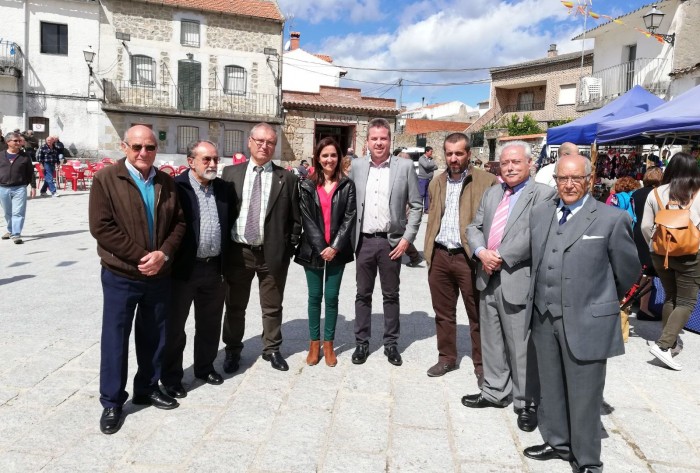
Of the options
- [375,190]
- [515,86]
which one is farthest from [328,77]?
[375,190]

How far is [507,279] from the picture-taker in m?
3.33

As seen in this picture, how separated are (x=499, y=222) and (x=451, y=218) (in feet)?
1.66

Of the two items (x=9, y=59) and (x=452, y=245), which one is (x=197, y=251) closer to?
(x=452, y=245)

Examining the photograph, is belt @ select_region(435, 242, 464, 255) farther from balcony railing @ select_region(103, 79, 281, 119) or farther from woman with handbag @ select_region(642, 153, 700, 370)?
balcony railing @ select_region(103, 79, 281, 119)

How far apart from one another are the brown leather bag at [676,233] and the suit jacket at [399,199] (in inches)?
81.4

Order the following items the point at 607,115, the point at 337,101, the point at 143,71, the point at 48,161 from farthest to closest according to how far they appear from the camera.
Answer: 1. the point at 337,101
2. the point at 143,71
3. the point at 48,161
4. the point at 607,115

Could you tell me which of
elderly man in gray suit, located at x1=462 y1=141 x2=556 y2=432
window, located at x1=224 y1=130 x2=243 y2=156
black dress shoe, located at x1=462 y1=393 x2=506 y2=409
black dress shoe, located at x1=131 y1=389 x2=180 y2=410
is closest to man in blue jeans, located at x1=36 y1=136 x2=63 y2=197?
window, located at x1=224 y1=130 x2=243 y2=156

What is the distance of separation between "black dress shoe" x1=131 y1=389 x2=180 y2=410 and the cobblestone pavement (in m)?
0.05

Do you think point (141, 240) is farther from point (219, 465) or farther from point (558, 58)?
point (558, 58)

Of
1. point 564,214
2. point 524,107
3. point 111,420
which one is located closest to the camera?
point 564,214

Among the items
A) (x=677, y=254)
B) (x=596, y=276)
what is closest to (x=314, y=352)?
(x=596, y=276)

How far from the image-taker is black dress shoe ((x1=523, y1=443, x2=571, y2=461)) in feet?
9.61

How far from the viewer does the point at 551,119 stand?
109 ft

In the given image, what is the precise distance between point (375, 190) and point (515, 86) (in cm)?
3469
